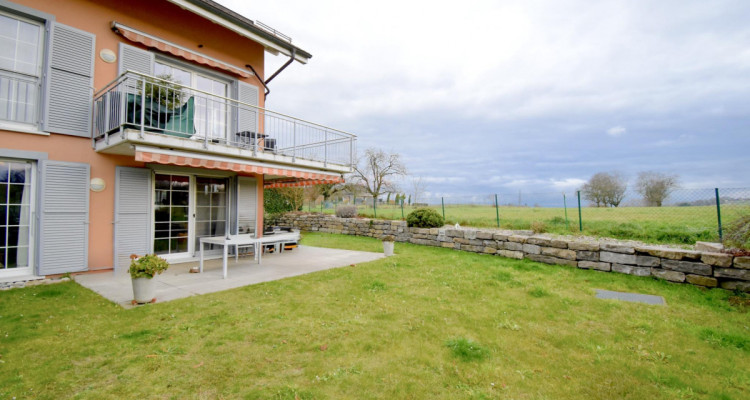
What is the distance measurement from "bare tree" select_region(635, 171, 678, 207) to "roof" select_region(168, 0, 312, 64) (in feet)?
47.2

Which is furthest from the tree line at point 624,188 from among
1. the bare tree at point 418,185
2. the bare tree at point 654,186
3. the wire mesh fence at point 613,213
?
the bare tree at point 418,185

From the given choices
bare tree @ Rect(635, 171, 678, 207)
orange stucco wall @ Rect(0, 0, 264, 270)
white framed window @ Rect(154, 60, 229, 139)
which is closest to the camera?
orange stucco wall @ Rect(0, 0, 264, 270)

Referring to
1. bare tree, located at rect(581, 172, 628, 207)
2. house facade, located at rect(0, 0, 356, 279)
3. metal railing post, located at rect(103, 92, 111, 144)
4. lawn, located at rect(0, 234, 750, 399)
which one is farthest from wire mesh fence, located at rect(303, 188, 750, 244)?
metal railing post, located at rect(103, 92, 111, 144)

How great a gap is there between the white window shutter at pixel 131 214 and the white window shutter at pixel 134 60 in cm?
269

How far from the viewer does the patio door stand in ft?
28.7

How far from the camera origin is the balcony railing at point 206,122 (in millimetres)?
7148

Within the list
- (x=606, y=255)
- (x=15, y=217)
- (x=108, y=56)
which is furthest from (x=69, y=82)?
(x=606, y=255)

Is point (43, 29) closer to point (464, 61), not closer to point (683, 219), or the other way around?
point (464, 61)

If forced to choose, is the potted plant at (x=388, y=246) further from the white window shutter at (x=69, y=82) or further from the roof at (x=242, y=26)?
the white window shutter at (x=69, y=82)

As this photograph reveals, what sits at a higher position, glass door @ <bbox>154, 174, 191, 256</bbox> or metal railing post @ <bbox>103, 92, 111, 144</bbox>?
metal railing post @ <bbox>103, 92, 111, 144</bbox>

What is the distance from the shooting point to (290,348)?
384 cm

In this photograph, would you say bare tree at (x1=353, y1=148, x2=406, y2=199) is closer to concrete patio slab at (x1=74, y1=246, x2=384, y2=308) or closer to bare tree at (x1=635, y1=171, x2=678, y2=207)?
bare tree at (x1=635, y1=171, x2=678, y2=207)

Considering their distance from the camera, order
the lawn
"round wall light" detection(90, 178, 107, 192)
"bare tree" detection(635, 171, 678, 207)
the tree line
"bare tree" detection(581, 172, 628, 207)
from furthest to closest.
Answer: "bare tree" detection(581, 172, 628, 207), the tree line, "bare tree" detection(635, 171, 678, 207), "round wall light" detection(90, 178, 107, 192), the lawn

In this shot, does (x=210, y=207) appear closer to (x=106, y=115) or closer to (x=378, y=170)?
(x=106, y=115)
